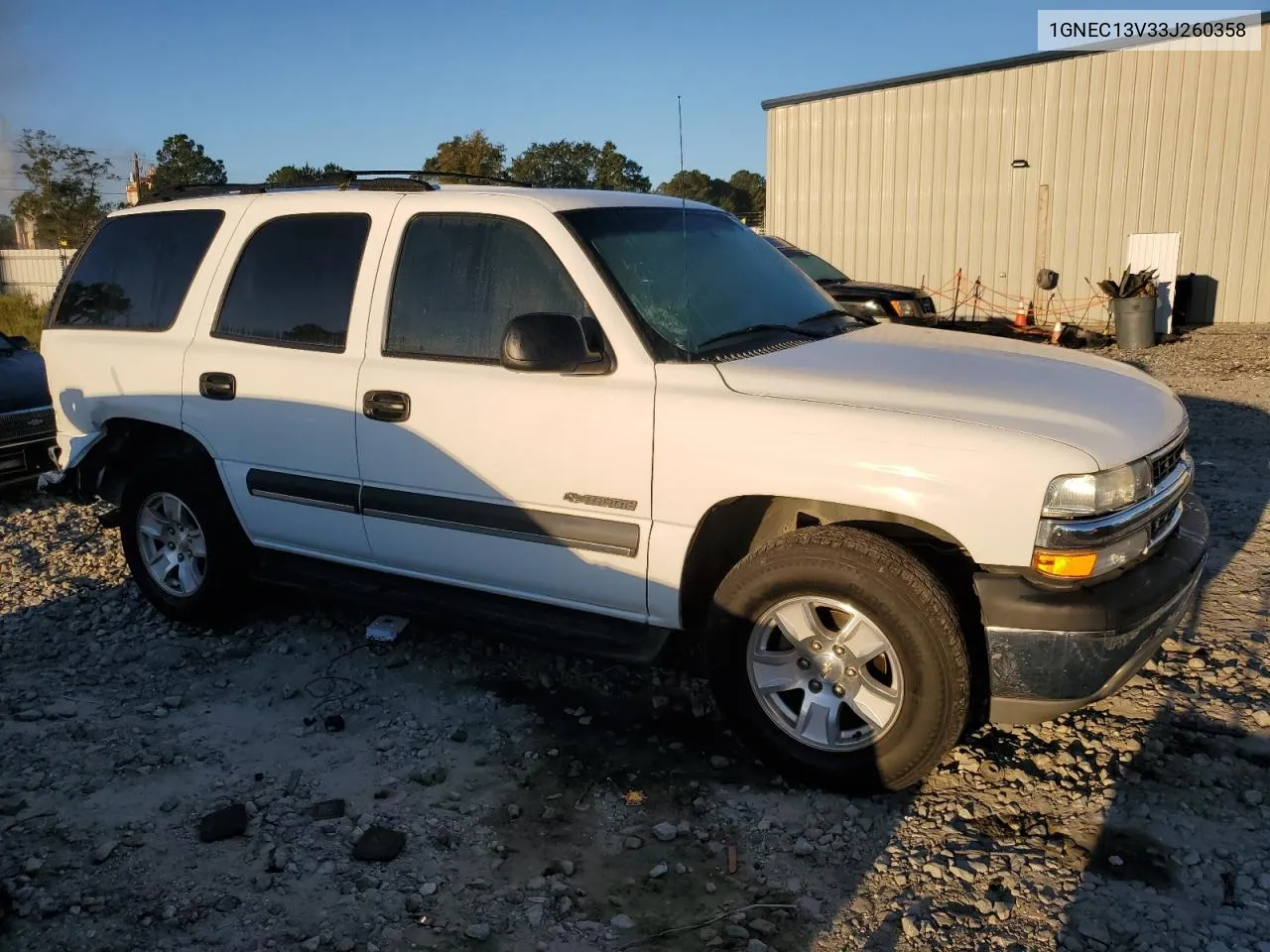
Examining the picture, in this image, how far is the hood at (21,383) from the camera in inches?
297

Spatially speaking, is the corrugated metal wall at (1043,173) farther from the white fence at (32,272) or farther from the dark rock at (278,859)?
the white fence at (32,272)

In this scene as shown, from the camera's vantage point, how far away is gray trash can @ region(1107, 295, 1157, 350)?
600 inches

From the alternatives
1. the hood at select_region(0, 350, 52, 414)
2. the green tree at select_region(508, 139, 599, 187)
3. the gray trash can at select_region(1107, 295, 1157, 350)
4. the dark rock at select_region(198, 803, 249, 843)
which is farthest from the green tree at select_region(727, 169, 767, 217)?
the dark rock at select_region(198, 803, 249, 843)

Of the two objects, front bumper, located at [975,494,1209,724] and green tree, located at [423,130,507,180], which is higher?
green tree, located at [423,130,507,180]

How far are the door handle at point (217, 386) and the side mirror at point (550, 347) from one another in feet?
5.29

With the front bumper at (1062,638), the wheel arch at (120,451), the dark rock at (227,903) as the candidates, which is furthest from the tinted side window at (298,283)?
the front bumper at (1062,638)

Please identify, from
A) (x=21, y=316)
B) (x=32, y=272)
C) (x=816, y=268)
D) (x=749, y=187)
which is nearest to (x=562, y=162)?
(x=816, y=268)

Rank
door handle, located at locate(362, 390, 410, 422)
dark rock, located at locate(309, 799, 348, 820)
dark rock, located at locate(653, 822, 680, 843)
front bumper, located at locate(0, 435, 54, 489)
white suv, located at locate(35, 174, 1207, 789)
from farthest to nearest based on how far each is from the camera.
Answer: front bumper, located at locate(0, 435, 54, 489) < door handle, located at locate(362, 390, 410, 422) < dark rock, located at locate(309, 799, 348, 820) < dark rock, located at locate(653, 822, 680, 843) < white suv, located at locate(35, 174, 1207, 789)

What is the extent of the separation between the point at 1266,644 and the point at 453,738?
3.56 m

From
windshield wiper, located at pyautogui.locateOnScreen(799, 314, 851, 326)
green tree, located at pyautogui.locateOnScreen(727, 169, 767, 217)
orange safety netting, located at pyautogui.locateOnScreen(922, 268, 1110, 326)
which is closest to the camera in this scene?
windshield wiper, located at pyautogui.locateOnScreen(799, 314, 851, 326)

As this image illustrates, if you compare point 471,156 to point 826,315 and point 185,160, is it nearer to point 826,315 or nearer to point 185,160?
point 185,160

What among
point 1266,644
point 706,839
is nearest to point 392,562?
point 706,839

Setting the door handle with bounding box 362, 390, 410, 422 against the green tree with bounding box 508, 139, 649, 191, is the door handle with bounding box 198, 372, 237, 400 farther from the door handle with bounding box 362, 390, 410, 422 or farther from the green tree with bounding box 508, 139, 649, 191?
the green tree with bounding box 508, 139, 649, 191

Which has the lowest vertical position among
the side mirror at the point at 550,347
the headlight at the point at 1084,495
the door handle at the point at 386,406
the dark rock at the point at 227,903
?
the dark rock at the point at 227,903
